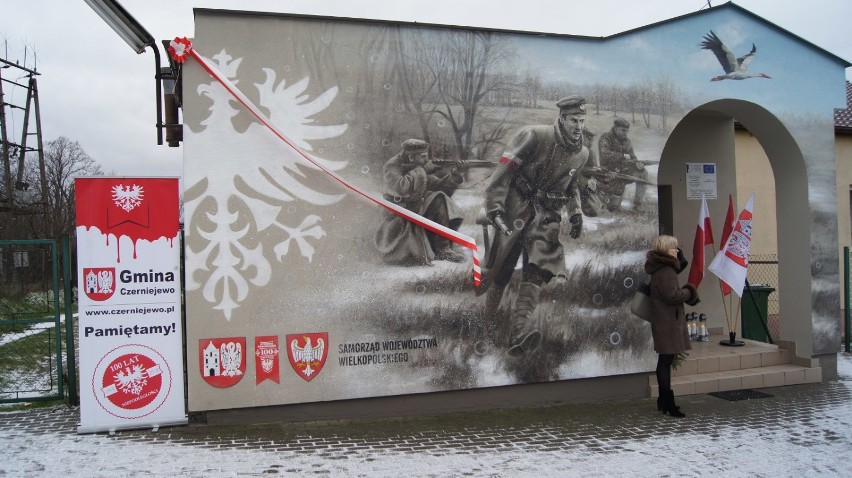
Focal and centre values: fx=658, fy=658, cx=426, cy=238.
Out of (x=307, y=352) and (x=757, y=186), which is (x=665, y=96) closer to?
(x=307, y=352)

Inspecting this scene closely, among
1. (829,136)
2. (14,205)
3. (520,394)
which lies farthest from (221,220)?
(14,205)

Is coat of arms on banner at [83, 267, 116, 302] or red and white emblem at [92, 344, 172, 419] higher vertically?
coat of arms on banner at [83, 267, 116, 302]

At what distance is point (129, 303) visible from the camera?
22.2 feet

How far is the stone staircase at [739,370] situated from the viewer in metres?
8.52

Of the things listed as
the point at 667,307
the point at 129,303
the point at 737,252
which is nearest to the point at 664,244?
the point at 667,307

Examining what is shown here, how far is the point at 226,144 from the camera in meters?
6.78

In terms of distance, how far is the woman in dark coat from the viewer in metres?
7.36

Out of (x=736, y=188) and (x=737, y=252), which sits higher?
(x=736, y=188)

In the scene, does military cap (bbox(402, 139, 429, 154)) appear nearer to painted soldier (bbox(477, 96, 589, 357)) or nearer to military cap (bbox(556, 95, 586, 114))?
painted soldier (bbox(477, 96, 589, 357))

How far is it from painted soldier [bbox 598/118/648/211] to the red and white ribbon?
1926mm

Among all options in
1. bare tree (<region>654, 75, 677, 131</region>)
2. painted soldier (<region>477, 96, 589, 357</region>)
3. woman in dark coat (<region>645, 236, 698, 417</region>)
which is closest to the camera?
woman in dark coat (<region>645, 236, 698, 417</region>)

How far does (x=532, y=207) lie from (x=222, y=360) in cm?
384

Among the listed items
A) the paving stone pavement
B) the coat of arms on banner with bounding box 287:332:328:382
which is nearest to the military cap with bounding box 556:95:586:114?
the paving stone pavement

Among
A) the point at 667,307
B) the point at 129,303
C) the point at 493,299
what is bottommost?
the point at 667,307
